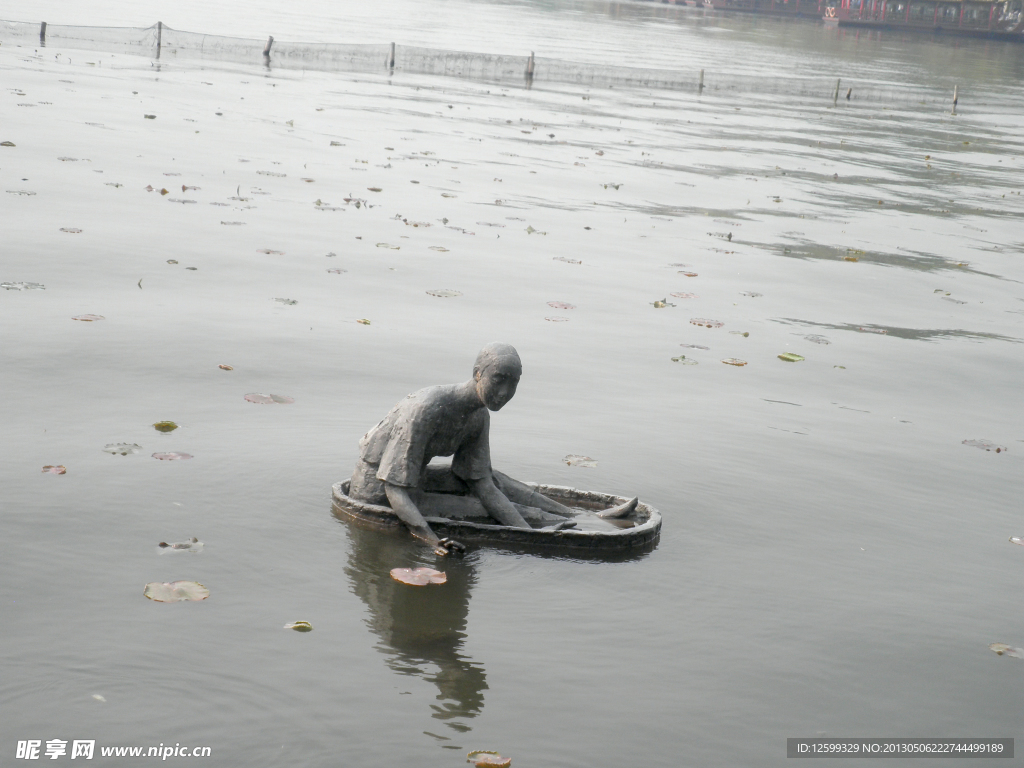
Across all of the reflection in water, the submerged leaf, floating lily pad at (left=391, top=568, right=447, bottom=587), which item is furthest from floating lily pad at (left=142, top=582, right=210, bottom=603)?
the submerged leaf

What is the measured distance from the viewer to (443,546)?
16.9 feet

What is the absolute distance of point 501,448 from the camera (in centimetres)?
661

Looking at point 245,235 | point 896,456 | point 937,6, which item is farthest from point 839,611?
point 937,6

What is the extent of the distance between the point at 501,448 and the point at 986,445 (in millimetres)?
3376

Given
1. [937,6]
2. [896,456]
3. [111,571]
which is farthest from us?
[937,6]

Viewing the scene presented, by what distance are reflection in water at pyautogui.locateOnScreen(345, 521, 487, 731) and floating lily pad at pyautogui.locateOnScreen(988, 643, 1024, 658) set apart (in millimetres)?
2257

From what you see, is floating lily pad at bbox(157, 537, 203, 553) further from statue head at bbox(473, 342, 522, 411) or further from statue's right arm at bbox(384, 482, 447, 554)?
statue head at bbox(473, 342, 522, 411)

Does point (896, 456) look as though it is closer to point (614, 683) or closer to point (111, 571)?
point (614, 683)

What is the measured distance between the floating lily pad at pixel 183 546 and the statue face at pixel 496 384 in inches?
55.9

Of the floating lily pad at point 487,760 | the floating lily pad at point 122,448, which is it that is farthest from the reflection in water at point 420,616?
the floating lily pad at point 122,448

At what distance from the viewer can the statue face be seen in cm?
506

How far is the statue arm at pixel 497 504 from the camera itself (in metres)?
5.35

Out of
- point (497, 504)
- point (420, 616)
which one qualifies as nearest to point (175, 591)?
point (420, 616)

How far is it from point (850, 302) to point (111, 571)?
854cm
